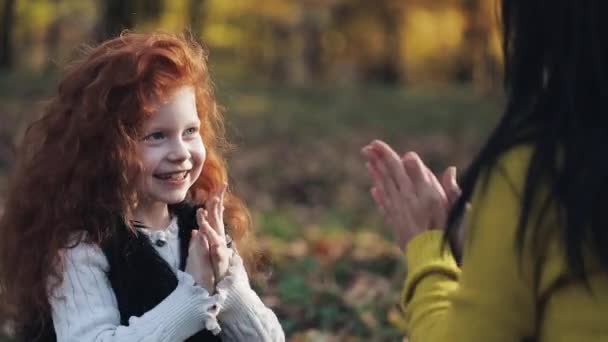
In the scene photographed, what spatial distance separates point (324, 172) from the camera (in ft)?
40.3

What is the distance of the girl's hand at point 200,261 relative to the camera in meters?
2.73

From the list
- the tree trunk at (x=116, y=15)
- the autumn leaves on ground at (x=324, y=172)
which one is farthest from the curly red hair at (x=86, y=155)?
the tree trunk at (x=116, y=15)

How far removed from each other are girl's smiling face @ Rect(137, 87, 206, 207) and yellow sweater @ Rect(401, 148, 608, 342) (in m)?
1.21

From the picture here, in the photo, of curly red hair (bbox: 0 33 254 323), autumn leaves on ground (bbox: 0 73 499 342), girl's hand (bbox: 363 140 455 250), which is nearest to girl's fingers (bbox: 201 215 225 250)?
curly red hair (bbox: 0 33 254 323)

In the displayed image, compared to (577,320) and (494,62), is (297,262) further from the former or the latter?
(494,62)

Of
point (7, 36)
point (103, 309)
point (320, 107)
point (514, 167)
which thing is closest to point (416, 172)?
point (514, 167)

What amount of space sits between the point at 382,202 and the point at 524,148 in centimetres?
55

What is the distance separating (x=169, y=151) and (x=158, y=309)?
41 centimetres

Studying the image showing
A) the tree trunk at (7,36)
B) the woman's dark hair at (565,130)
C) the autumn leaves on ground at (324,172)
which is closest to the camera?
the woman's dark hair at (565,130)

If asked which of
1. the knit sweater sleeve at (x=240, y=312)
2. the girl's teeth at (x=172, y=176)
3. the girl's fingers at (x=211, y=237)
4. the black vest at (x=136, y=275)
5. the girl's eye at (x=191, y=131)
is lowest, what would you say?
the knit sweater sleeve at (x=240, y=312)

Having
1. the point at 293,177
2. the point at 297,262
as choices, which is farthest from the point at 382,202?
the point at 293,177

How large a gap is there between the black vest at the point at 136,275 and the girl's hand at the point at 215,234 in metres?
0.14

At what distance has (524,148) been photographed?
1.72m

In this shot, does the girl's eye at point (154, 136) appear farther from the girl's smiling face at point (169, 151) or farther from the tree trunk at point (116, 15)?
the tree trunk at point (116, 15)
